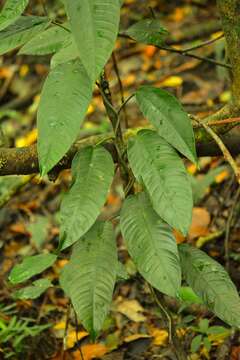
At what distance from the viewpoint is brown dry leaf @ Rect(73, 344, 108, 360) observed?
2055mm

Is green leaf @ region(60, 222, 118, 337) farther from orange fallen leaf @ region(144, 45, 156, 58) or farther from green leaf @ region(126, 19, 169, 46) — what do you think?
orange fallen leaf @ region(144, 45, 156, 58)

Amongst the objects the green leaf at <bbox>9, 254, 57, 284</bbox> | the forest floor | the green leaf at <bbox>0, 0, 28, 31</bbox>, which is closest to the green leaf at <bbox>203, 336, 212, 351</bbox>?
the forest floor

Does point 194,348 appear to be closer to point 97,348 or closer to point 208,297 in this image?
point 97,348

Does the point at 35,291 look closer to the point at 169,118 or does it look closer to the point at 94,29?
the point at 169,118

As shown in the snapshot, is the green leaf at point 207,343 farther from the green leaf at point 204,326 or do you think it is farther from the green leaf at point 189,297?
the green leaf at point 189,297

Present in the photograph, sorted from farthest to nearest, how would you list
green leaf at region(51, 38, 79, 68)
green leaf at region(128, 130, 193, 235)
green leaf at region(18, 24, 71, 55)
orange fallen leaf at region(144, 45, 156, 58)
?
orange fallen leaf at region(144, 45, 156, 58)
green leaf at region(18, 24, 71, 55)
green leaf at region(51, 38, 79, 68)
green leaf at region(128, 130, 193, 235)

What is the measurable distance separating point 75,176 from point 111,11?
0.40m

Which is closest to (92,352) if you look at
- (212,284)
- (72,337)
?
(72,337)

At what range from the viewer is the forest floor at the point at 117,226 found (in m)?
2.09

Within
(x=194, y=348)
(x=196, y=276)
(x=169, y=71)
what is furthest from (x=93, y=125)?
(x=196, y=276)

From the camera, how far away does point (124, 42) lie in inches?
182

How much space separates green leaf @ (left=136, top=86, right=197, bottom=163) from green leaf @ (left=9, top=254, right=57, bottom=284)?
0.53 meters

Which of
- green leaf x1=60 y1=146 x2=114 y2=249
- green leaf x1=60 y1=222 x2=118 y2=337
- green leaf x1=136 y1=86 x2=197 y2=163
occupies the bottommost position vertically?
green leaf x1=60 y1=222 x2=118 y2=337

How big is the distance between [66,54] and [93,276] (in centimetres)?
53
